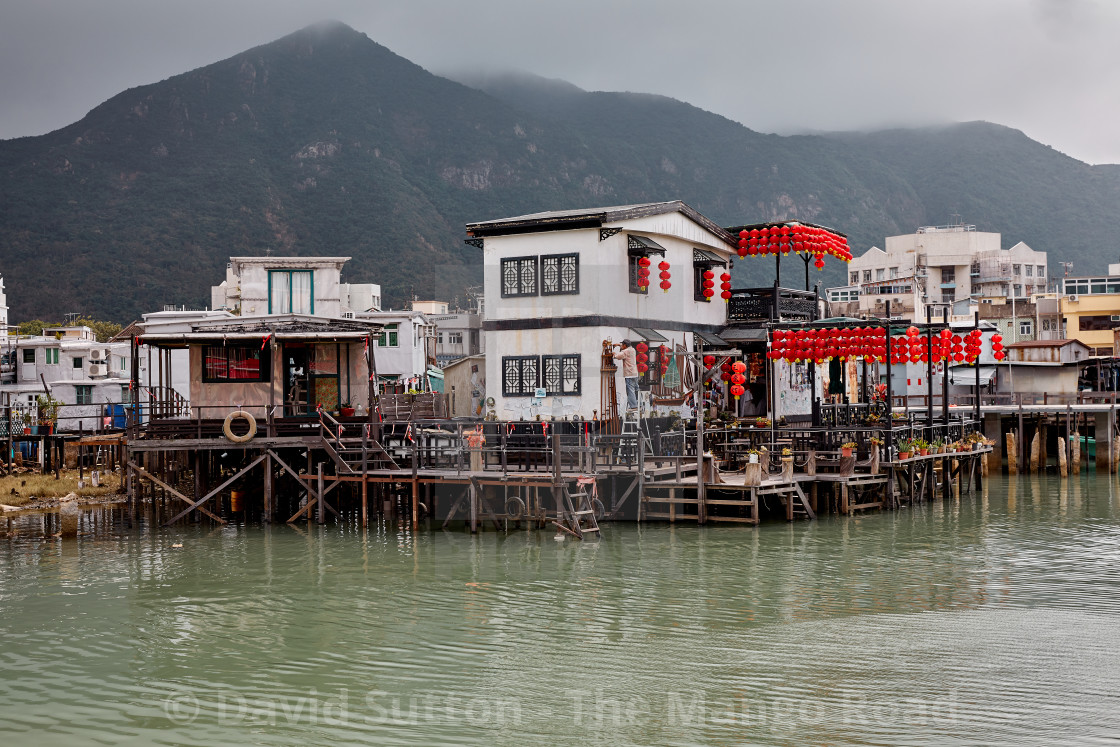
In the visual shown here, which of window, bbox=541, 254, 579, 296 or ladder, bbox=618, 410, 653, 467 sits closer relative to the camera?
ladder, bbox=618, 410, 653, 467

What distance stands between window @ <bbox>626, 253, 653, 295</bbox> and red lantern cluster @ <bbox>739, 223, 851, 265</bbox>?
6525 millimetres

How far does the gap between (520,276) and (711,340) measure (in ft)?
25.7

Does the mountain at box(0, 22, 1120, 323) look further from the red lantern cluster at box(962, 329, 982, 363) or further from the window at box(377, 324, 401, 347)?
the red lantern cluster at box(962, 329, 982, 363)

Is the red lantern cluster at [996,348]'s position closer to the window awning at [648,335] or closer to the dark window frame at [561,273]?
the window awning at [648,335]

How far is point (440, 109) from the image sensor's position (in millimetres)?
162250

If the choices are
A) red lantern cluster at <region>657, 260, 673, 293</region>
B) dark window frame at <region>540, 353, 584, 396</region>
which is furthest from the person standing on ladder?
red lantern cluster at <region>657, 260, 673, 293</region>

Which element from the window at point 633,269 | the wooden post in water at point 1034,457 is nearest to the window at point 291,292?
the window at point 633,269

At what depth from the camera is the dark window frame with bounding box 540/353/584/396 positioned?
111 feet

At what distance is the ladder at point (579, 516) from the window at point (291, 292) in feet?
64.7

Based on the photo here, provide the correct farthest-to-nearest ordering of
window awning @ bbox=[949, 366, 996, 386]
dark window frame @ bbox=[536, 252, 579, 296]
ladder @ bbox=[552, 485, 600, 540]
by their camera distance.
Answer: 1. window awning @ bbox=[949, 366, 996, 386]
2. dark window frame @ bbox=[536, 252, 579, 296]
3. ladder @ bbox=[552, 485, 600, 540]

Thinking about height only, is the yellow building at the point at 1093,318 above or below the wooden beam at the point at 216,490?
above

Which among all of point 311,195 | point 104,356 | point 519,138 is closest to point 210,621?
point 104,356

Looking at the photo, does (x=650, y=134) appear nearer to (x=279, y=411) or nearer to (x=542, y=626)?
(x=279, y=411)

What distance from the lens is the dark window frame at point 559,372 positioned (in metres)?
34.0
